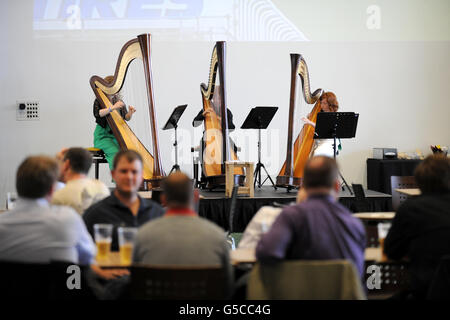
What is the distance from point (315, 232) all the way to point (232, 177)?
3.73 m

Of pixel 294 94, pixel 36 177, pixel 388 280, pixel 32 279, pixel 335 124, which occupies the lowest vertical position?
pixel 388 280

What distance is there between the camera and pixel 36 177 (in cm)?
243

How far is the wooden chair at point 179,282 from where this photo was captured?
1.99m

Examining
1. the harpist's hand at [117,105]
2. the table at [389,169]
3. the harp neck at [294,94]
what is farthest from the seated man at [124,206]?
the table at [389,169]

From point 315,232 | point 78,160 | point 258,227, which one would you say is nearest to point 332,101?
point 78,160

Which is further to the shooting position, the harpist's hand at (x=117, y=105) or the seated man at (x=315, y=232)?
the harpist's hand at (x=117, y=105)

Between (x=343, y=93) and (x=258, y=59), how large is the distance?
55.7 inches

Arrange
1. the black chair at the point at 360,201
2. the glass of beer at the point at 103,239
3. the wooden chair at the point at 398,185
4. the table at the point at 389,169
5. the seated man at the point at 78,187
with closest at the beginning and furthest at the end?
the glass of beer at the point at 103,239
the seated man at the point at 78,187
the wooden chair at the point at 398,185
the black chair at the point at 360,201
the table at the point at 389,169

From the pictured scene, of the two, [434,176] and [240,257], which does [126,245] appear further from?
[434,176]

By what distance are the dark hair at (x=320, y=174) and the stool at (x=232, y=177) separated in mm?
3457

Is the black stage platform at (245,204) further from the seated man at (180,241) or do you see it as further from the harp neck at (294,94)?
the seated man at (180,241)

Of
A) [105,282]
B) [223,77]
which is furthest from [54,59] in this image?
→ [105,282]

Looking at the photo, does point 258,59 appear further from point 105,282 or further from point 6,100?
point 105,282
